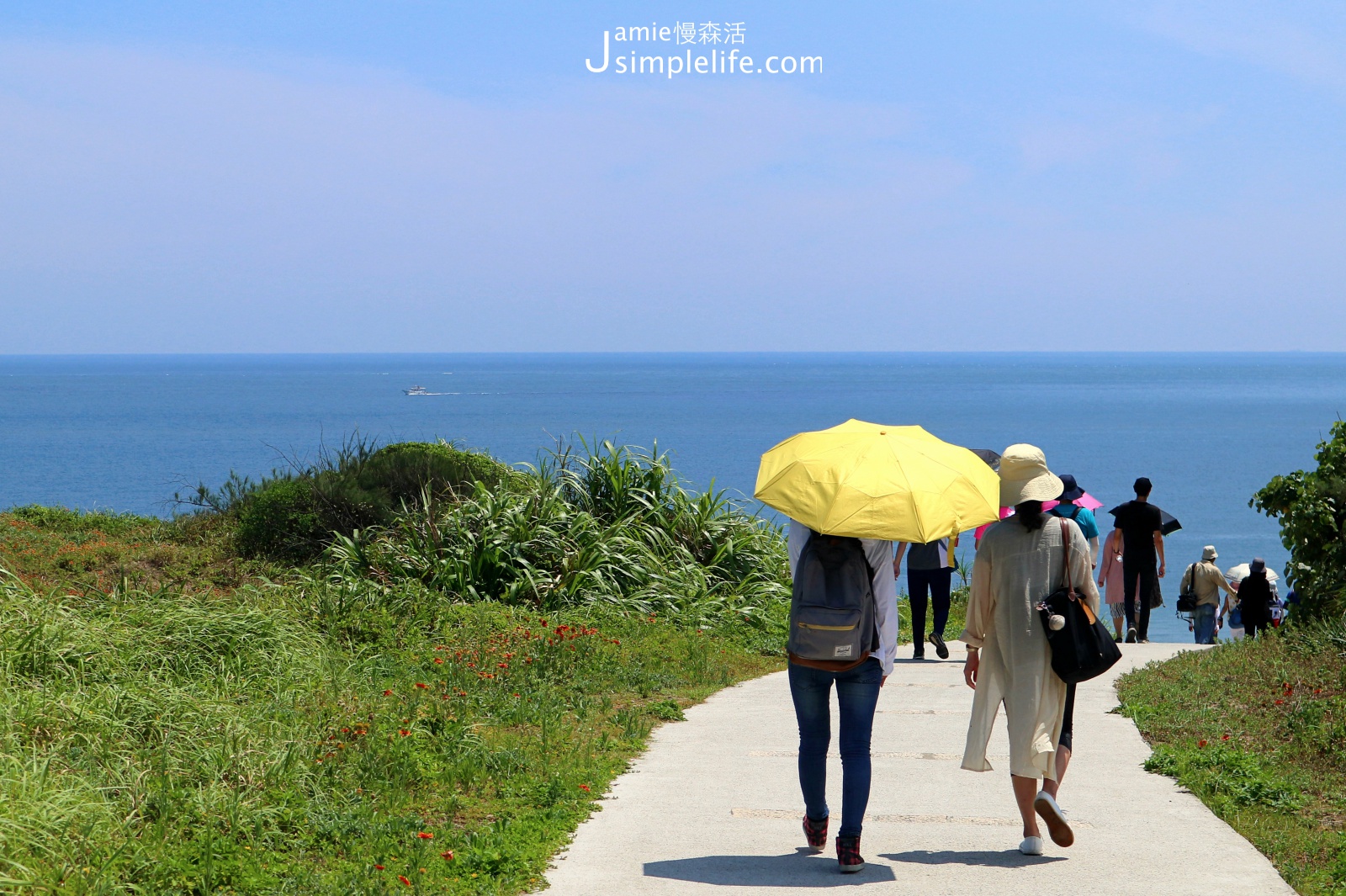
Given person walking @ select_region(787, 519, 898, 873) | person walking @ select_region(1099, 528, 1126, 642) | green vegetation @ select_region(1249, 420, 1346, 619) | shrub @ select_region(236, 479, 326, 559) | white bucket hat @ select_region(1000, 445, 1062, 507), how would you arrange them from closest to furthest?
person walking @ select_region(787, 519, 898, 873), white bucket hat @ select_region(1000, 445, 1062, 507), green vegetation @ select_region(1249, 420, 1346, 619), person walking @ select_region(1099, 528, 1126, 642), shrub @ select_region(236, 479, 326, 559)

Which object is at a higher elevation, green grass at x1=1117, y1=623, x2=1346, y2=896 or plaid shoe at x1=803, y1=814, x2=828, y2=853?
plaid shoe at x1=803, y1=814, x2=828, y2=853

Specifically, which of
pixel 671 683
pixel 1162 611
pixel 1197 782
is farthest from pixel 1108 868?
pixel 1162 611

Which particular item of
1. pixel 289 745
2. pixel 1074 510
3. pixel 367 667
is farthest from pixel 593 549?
pixel 289 745

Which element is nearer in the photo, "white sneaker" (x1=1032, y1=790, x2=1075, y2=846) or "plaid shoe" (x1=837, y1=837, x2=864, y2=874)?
"plaid shoe" (x1=837, y1=837, x2=864, y2=874)

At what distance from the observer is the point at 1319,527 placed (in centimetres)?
1166

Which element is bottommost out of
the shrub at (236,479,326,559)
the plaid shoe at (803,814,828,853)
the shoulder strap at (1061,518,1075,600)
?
the plaid shoe at (803,814,828,853)

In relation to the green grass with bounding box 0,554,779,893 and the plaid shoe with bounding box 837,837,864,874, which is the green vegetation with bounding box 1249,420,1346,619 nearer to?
the green grass with bounding box 0,554,779,893

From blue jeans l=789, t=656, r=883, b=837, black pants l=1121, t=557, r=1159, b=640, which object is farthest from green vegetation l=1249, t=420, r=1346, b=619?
blue jeans l=789, t=656, r=883, b=837

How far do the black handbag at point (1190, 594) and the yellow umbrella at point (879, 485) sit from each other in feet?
35.9

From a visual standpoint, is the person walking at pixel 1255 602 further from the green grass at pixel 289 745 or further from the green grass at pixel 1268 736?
the green grass at pixel 289 745

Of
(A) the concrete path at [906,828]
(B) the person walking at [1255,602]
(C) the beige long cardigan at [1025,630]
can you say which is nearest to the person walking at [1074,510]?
(C) the beige long cardigan at [1025,630]

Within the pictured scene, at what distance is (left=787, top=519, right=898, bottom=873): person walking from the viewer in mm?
5086

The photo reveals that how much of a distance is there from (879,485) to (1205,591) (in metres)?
11.9

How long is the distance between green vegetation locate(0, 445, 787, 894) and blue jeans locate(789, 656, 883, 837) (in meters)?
1.21
